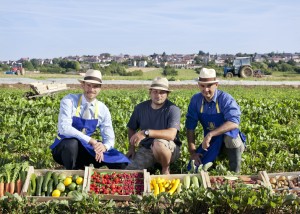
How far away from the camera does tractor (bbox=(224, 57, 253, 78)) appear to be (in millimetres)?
38791

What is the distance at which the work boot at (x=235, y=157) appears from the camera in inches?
260

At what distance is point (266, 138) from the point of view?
918 centimetres

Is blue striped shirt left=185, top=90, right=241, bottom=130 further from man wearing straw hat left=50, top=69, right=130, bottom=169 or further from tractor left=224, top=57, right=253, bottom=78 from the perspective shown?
tractor left=224, top=57, right=253, bottom=78

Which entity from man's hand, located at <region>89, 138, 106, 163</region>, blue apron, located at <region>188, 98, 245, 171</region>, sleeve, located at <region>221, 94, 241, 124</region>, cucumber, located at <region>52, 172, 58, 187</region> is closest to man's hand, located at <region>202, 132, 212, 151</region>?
blue apron, located at <region>188, 98, 245, 171</region>

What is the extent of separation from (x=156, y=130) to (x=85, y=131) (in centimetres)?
100

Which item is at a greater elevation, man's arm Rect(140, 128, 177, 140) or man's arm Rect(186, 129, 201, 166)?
man's arm Rect(140, 128, 177, 140)

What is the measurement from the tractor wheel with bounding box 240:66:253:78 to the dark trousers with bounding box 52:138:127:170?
33.5 metres

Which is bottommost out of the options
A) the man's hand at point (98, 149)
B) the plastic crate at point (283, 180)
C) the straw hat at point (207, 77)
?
the plastic crate at point (283, 180)

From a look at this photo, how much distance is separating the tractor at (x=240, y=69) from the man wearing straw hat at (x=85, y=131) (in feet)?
110

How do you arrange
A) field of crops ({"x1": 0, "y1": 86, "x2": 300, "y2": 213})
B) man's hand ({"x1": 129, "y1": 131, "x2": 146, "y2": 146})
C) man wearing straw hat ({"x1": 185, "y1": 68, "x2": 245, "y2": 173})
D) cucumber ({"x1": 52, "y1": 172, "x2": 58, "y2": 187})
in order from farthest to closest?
man wearing straw hat ({"x1": 185, "y1": 68, "x2": 245, "y2": 173})
man's hand ({"x1": 129, "y1": 131, "x2": 146, "y2": 146})
cucumber ({"x1": 52, "y1": 172, "x2": 58, "y2": 187})
field of crops ({"x1": 0, "y1": 86, "x2": 300, "y2": 213})

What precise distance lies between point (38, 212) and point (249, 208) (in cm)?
215

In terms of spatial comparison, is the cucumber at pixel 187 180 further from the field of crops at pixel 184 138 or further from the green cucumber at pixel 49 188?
the green cucumber at pixel 49 188

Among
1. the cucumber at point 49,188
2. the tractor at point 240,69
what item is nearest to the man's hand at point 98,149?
the cucumber at point 49,188

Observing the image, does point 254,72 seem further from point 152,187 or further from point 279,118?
point 152,187
